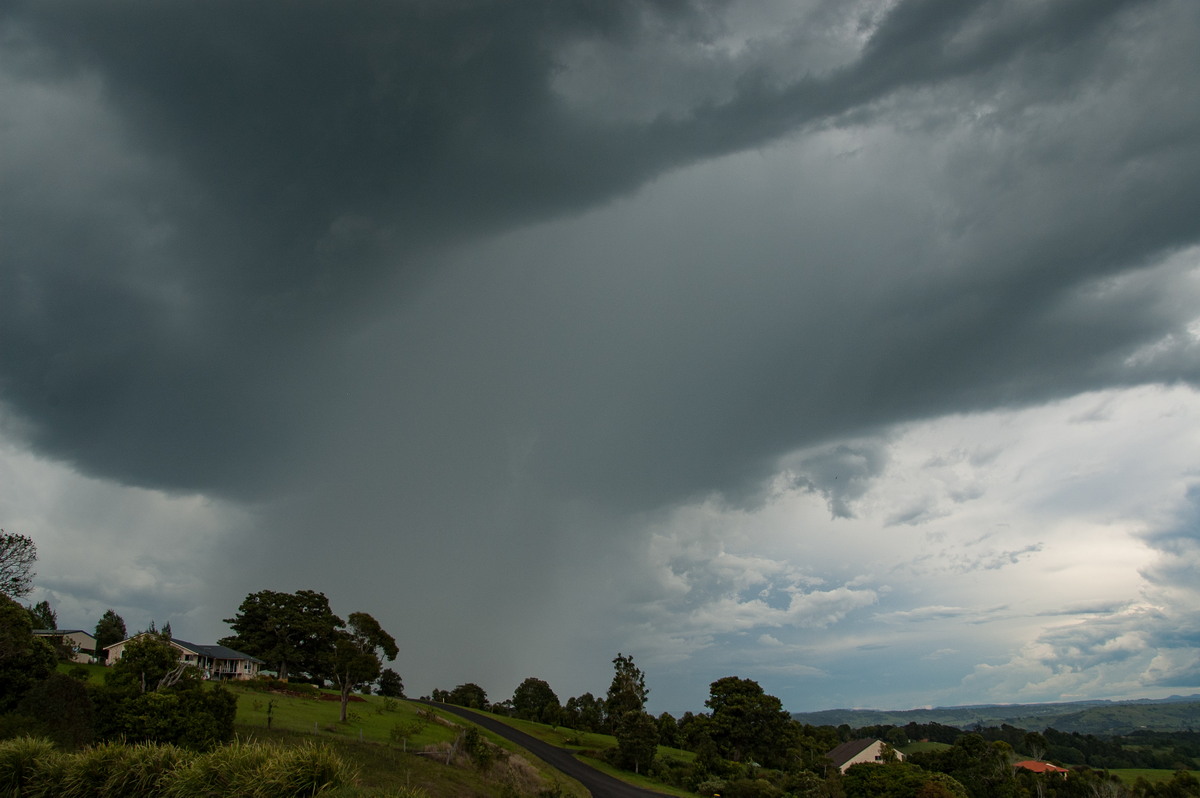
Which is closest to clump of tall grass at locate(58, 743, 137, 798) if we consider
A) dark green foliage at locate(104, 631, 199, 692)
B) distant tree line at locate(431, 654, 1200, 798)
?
dark green foliage at locate(104, 631, 199, 692)

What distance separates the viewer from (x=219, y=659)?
95812mm

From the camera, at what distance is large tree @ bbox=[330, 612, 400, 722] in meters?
64.8

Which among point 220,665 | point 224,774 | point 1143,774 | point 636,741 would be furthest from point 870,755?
point 224,774

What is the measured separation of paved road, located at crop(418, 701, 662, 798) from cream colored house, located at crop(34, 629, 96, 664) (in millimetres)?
52259

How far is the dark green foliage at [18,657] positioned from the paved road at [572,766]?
4367cm

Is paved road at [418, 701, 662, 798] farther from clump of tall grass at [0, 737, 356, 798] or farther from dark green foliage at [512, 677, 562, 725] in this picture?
clump of tall grass at [0, 737, 356, 798]

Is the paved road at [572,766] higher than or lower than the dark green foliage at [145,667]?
lower

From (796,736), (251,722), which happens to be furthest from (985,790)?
(251,722)

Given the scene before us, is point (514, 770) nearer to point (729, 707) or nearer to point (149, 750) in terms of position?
point (149, 750)

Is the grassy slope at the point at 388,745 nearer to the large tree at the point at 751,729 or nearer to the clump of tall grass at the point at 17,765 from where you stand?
the clump of tall grass at the point at 17,765

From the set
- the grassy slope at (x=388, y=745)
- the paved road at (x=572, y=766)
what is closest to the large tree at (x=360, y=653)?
the grassy slope at (x=388, y=745)

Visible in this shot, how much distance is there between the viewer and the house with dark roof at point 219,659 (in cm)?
9150

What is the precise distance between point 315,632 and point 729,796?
223 ft

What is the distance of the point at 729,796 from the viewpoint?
6944cm
